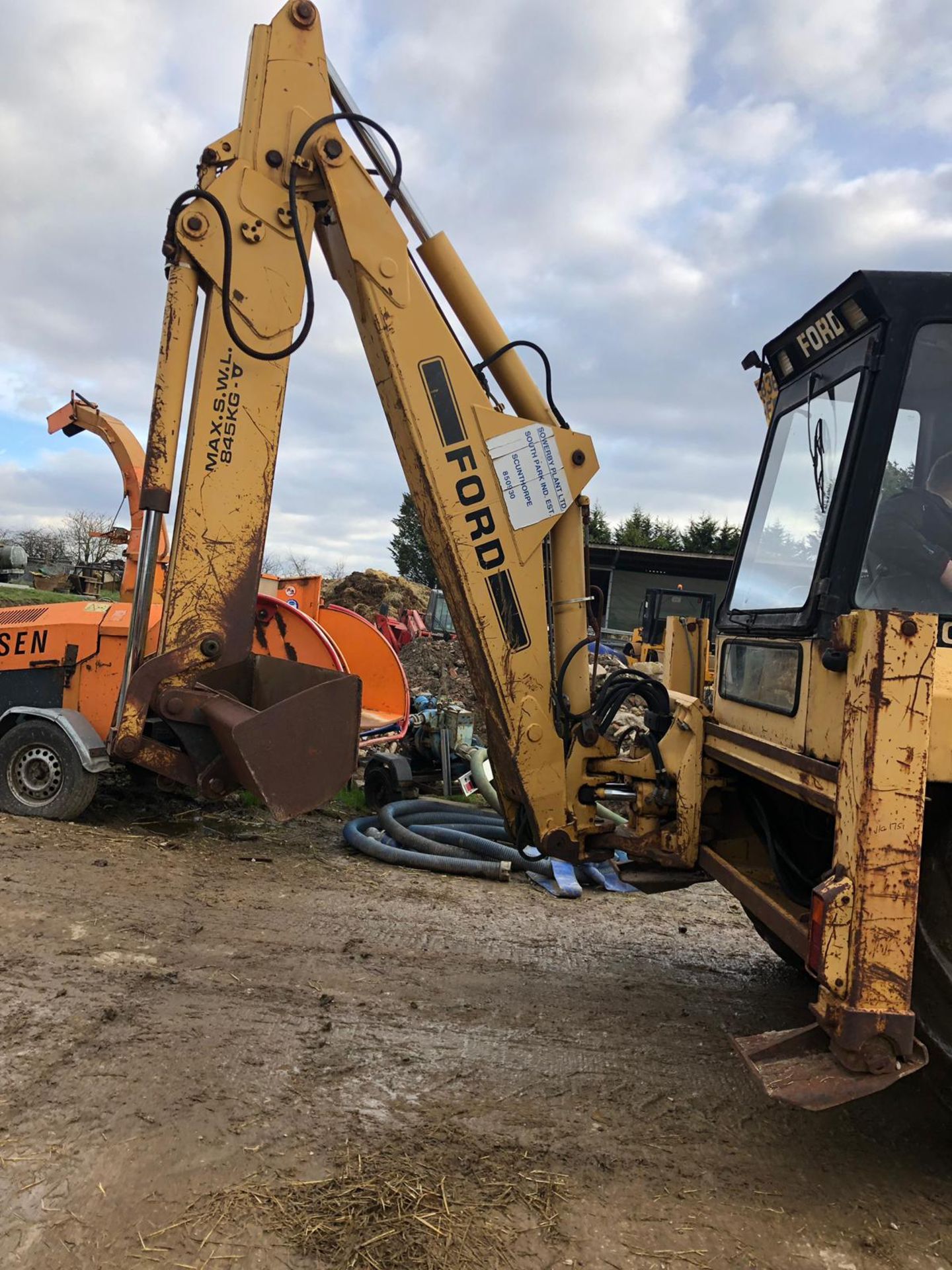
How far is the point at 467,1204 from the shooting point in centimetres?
241

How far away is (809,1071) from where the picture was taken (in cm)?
246

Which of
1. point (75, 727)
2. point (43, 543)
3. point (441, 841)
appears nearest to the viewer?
point (75, 727)

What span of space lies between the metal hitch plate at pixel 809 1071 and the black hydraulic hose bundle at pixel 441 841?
3.40m

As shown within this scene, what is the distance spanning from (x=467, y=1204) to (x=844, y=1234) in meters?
1.03

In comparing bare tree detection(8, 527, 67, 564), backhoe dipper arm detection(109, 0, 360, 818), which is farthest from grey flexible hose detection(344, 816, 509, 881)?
bare tree detection(8, 527, 67, 564)

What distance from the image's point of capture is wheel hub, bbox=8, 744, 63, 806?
6.03 m

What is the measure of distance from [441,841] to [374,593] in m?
16.3

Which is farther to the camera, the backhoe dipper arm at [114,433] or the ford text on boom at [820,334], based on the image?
the backhoe dipper arm at [114,433]

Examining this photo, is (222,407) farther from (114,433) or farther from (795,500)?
(114,433)

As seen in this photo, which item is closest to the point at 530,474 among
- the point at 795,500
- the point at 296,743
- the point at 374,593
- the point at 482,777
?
the point at 795,500

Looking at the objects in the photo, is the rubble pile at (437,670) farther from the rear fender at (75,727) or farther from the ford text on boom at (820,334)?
the ford text on boom at (820,334)

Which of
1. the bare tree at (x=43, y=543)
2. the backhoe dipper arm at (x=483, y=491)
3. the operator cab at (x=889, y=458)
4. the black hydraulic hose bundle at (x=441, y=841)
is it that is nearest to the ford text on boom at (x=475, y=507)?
the backhoe dipper arm at (x=483, y=491)

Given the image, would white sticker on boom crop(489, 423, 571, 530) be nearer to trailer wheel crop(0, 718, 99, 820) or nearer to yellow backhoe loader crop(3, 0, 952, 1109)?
yellow backhoe loader crop(3, 0, 952, 1109)

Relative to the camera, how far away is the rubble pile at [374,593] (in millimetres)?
21859
